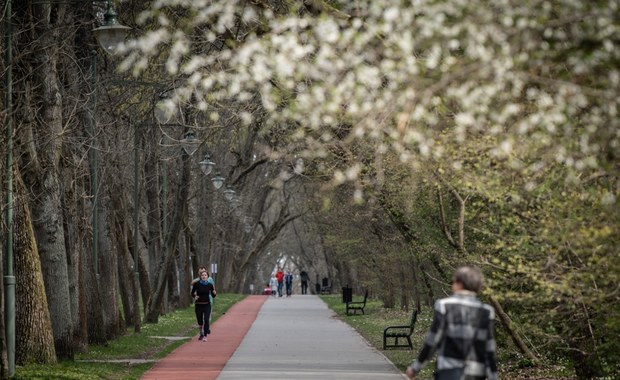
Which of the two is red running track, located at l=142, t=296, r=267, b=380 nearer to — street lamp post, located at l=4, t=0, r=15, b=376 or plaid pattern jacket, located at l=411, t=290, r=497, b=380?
street lamp post, located at l=4, t=0, r=15, b=376

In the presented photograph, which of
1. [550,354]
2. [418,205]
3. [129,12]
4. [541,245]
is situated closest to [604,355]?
[541,245]

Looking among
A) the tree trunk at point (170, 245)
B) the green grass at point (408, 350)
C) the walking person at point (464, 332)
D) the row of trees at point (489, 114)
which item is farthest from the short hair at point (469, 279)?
the tree trunk at point (170, 245)

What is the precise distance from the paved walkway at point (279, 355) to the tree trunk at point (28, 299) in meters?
1.72

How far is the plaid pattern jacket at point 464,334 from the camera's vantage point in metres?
9.86

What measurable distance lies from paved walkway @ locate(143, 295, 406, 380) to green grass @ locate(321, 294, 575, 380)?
35 centimetres

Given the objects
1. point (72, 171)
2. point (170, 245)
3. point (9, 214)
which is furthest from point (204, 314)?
point (9, 214)

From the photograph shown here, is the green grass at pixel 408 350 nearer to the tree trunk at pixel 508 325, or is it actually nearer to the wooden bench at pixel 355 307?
the wooden bench at pixel 355 307

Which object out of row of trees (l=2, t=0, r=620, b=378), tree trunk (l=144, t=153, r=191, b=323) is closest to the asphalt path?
row of trees (l=2, t=0, r=620, b=378)

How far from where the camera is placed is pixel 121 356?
→ 80.7 ft

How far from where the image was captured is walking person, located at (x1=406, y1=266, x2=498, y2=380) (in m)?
9.86

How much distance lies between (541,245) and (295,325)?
1023 inches

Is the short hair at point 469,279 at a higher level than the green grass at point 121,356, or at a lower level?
higher

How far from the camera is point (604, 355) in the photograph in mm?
15883

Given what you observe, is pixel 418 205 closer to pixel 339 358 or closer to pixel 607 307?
pixel 339 358
